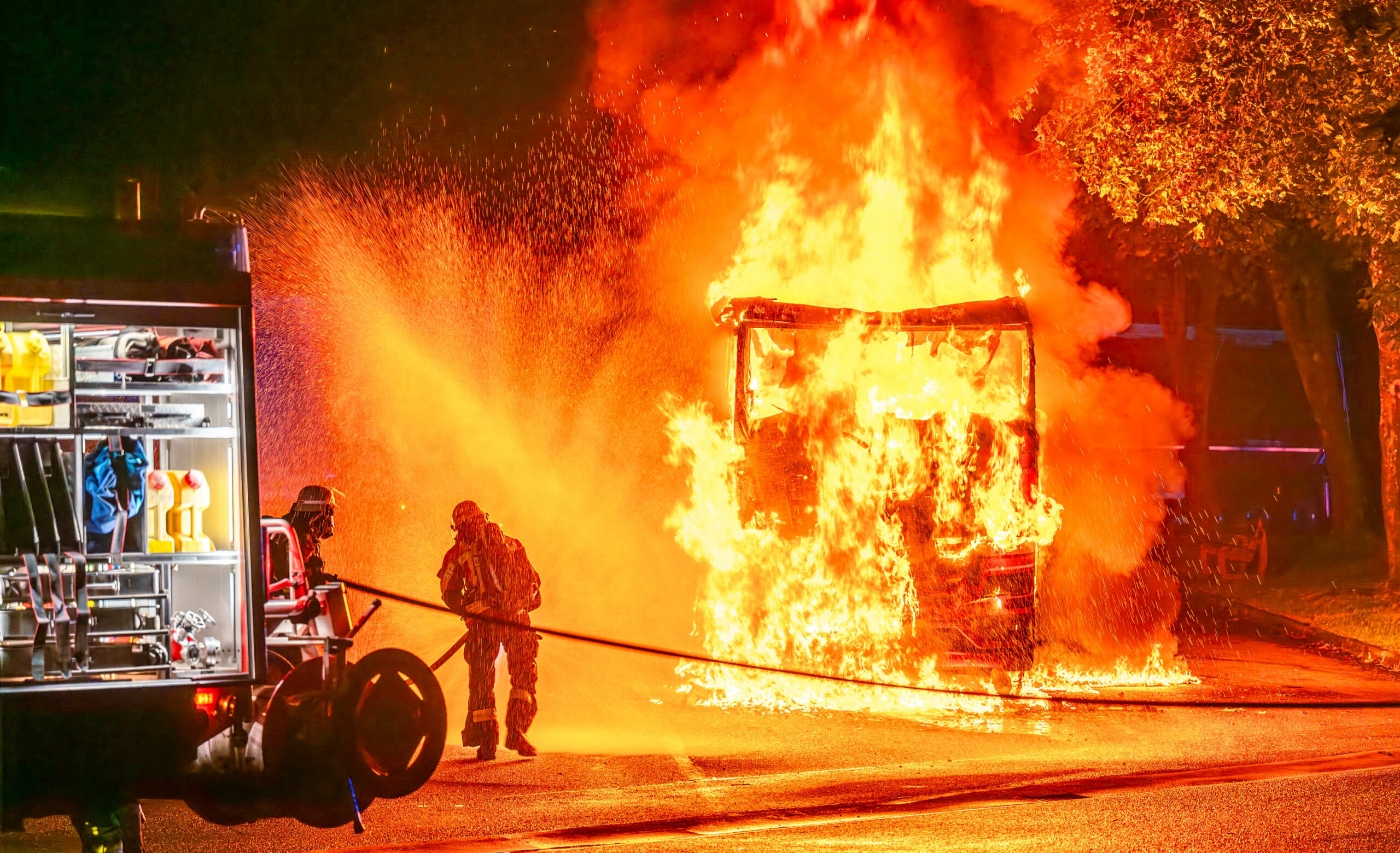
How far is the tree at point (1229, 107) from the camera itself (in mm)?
11445

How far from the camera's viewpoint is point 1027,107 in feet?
43.2

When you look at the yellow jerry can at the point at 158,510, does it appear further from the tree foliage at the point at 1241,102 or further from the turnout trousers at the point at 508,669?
the tree foliage at the point at 1241,102

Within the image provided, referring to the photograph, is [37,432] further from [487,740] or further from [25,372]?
[487,740]

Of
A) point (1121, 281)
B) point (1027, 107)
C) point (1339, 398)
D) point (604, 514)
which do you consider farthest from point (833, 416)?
point (1121, 281)

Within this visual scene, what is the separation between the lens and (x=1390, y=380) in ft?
47.6

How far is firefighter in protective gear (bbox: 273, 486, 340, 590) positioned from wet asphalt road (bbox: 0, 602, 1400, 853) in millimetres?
1334

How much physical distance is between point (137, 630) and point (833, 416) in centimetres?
612

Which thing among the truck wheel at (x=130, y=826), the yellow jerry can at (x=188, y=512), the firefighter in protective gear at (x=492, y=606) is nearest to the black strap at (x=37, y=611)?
the yellow jerry can at (x=188, y=512)

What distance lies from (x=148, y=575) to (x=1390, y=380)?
1435 centimetres

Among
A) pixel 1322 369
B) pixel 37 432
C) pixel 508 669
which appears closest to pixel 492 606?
pixel 508 669

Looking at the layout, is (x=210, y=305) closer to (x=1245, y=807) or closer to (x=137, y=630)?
(x=137, y=630)

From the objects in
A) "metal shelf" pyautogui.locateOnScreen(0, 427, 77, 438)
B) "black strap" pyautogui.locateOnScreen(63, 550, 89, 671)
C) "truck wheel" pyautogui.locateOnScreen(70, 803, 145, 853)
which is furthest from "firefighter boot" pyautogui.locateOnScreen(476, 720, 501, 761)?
"metal shelf" pyautogui.locateOnScreen(0, 427, 77, 438)

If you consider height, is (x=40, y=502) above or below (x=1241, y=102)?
below

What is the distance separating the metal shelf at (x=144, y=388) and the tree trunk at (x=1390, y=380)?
12556 millimetres
